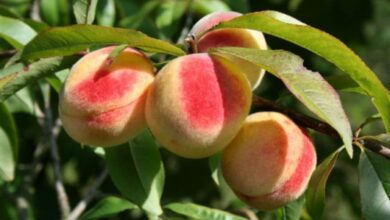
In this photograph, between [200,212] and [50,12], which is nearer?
[200,212]

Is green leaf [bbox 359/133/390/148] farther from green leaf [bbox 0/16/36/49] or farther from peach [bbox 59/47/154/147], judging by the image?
green leaf [bbox 0/16/36/49]

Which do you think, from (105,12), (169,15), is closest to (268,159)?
(105,12)

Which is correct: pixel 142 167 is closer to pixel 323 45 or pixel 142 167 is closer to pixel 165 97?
pixel 165 97

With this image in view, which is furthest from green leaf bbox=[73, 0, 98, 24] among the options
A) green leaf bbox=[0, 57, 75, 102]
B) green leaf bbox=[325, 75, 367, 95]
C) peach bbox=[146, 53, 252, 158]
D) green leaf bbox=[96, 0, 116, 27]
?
green leaf bbox=[96, 0, 116, 27]

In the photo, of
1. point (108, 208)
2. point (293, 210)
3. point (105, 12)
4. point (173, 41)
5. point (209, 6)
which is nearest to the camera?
point (293, 210)

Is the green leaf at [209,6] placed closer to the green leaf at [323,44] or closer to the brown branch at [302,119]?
the brown branch at [302,119]

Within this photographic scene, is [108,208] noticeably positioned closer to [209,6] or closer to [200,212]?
[200,212]

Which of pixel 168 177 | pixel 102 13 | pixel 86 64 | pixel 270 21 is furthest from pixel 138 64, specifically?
pixel 168 177
